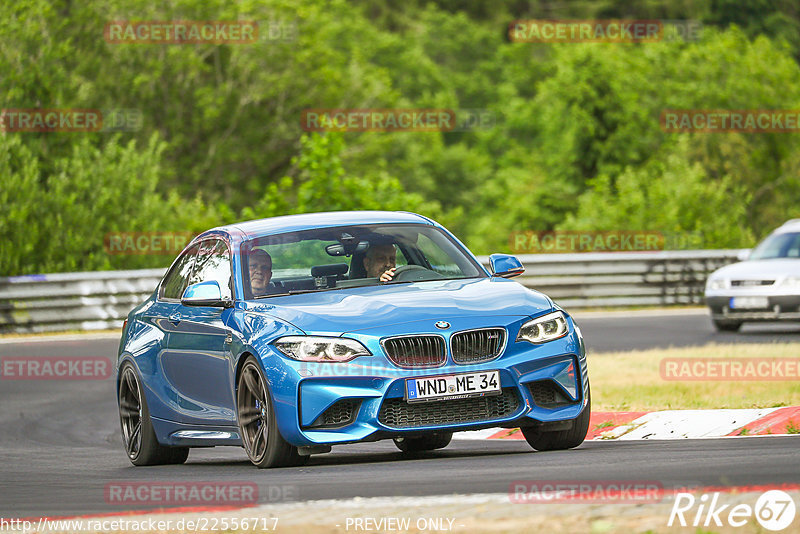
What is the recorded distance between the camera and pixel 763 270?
20250 mm

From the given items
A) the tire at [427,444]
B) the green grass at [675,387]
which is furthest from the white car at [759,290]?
the tire at [427,444]

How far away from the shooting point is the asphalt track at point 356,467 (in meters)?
7.07

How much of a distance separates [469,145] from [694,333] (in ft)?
202

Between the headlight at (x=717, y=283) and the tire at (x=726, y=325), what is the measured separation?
45 centimetres

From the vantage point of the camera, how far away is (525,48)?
83.2 metres

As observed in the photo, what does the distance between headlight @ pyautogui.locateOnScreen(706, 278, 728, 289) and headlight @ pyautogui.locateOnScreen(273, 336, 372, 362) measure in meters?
12.9

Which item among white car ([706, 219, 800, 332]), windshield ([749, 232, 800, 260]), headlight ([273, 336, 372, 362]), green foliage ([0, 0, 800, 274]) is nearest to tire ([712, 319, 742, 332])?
white car ([706, 219, 800, 332])

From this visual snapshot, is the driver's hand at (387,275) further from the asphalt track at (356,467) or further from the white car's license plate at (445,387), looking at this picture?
the white car's license plate at (445,387)

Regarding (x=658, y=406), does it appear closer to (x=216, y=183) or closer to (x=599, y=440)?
(x=599, y=440)

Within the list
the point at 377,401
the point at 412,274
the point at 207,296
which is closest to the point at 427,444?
the point at 412,274

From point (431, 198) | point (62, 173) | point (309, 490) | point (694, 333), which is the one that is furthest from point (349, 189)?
point (431, 198)

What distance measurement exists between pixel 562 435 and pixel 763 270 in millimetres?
11877

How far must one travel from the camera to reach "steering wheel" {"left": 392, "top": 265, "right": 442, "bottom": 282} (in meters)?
9.59

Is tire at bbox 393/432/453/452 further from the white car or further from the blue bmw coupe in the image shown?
the white car
